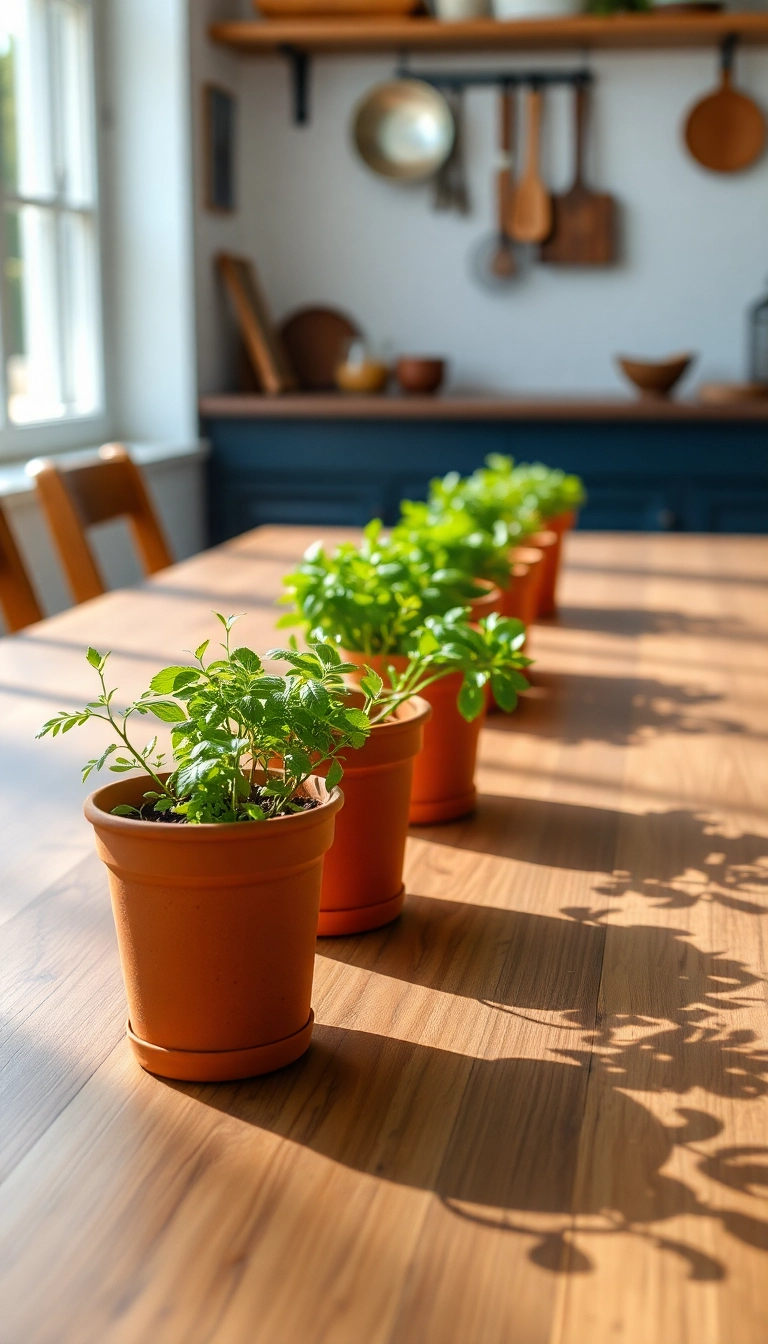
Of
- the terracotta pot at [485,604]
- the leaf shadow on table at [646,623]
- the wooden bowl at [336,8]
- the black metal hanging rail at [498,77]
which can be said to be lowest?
the leaf shadow on table at [646,623]

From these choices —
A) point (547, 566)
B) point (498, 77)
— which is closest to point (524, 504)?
point (547, 566)

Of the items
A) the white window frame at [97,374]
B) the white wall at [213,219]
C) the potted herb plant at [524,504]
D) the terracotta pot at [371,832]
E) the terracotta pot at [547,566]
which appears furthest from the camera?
the white wall at [213,219]

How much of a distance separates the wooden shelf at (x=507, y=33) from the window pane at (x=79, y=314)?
735mm

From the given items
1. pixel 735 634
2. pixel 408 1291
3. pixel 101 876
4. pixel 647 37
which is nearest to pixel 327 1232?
pixel 408 1291

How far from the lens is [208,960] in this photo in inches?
24.1

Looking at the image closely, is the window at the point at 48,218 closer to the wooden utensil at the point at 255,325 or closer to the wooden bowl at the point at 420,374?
the wooden utensil at the point at 255,325

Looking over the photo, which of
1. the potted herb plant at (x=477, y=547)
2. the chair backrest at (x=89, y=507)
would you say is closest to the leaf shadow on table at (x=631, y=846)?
the potted herb plant at (x=477, y=547)

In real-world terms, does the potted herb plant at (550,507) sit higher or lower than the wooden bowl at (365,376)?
lower

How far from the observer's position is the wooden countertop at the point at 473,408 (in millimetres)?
3688

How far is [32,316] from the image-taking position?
3.53m

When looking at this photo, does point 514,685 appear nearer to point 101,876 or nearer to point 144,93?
point 101,876

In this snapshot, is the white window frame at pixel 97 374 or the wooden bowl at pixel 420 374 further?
the wooden bowl at pixel 420 374

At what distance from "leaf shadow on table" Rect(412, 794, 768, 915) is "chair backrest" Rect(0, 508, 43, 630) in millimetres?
952

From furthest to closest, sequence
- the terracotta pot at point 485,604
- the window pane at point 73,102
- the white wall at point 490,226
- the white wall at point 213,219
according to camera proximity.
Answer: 1. the white wall at point 490,226
2. the white wall at point 213,219
3. the window pane at point 73,102
4. the terracotta pot at point 485,604
